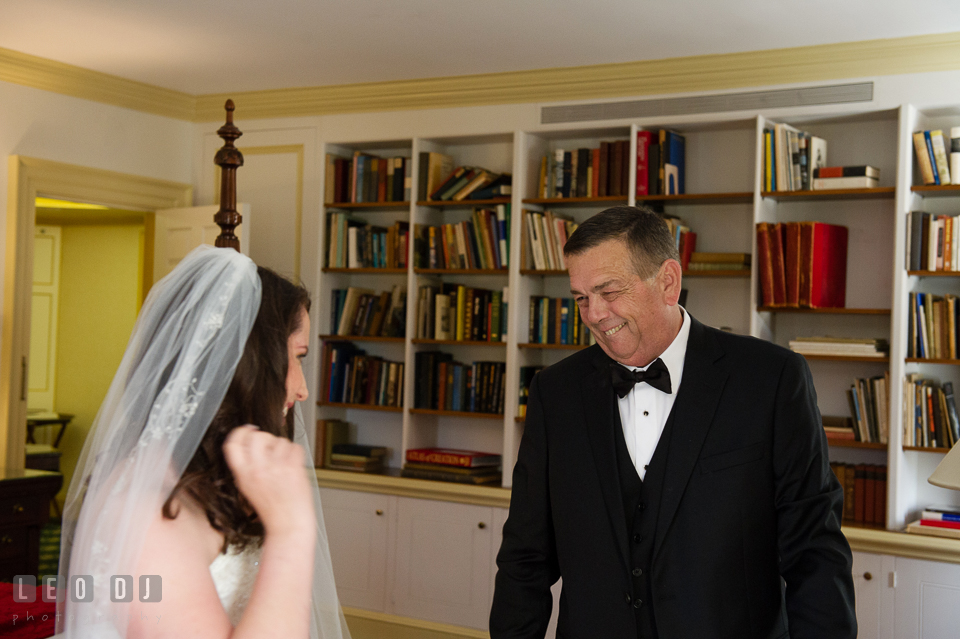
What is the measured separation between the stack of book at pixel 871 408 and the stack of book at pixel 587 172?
1410 millimetres

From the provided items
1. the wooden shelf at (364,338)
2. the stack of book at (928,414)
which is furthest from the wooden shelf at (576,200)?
the stack of book at (928,414)

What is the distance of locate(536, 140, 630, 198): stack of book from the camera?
4.41 metres

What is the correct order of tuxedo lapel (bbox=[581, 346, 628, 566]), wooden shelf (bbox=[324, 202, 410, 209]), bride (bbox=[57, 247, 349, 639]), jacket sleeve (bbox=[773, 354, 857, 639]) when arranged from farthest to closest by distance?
1. wooden shelf (bbox=[324, 202, 410, 209])
2. tuxedo lapel (bbox=[581, 346, 628, 566])
3. jacket sleeve (bbox=[773, 354, 857, 639])
4. bride (bbox=[57, 247, 349, 639])

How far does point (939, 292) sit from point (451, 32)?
250 cm

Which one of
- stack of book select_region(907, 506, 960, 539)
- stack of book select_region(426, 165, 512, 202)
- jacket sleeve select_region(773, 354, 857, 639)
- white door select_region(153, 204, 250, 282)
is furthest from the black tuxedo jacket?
white door select_region(153, 204, 250, 282)

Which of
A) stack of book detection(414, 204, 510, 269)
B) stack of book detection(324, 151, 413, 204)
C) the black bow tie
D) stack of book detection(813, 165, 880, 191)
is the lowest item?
the black bow tie

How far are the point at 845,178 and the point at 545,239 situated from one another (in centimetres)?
144

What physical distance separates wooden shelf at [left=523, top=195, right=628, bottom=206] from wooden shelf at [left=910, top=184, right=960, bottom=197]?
1295 millimetres

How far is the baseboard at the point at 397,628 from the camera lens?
4586 millimetres

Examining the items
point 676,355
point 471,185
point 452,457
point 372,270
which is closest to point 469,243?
point 471,185

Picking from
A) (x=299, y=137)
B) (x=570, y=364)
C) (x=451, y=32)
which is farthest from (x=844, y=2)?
(x=299, y=137)

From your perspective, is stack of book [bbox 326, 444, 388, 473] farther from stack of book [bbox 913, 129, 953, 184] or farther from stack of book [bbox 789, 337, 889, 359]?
stack of book [bbox 913, 129, 953, 184]

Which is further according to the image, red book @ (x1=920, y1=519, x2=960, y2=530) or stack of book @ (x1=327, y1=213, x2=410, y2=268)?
stack of book @ (x1=327, y1=213, x2=410, y2=268)

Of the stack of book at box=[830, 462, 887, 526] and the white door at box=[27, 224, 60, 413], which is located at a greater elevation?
the white door at box=[27, 224, 60, 413]
